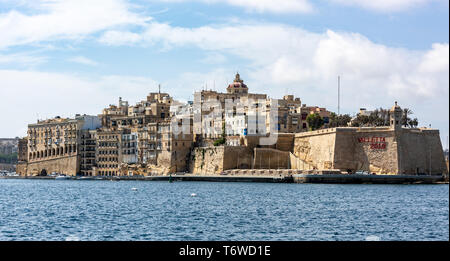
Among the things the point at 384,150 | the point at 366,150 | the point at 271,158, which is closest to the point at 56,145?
the point at 271,158

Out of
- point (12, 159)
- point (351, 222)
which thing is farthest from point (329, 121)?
point (12, 159)

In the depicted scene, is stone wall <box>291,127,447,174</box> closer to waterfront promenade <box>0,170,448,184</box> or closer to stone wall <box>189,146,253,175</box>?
waterfront promenade <box>0,170,448,184</box>

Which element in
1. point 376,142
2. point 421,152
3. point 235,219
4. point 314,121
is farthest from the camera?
point 314,121

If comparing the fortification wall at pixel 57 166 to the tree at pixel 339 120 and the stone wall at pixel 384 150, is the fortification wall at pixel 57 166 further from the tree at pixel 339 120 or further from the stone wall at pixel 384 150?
the stone wall at pixel 384 150

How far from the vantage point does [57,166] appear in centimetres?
10506

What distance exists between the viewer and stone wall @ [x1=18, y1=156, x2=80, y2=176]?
102m

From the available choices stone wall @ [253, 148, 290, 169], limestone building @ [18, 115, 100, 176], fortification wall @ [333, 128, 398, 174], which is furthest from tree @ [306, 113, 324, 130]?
limestone building @ [18, 115, 100, 176]

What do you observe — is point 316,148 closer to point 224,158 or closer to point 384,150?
point 384,150

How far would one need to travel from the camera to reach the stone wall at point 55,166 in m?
102

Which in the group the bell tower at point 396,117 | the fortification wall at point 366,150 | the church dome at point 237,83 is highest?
the church dome at point 237,83

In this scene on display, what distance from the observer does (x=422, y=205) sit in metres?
40.1

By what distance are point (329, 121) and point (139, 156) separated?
88.2 feet

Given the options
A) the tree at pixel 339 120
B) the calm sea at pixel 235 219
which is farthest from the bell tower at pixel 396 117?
the calm sea at pixel 235 219

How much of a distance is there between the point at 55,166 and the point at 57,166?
1.22 feet
